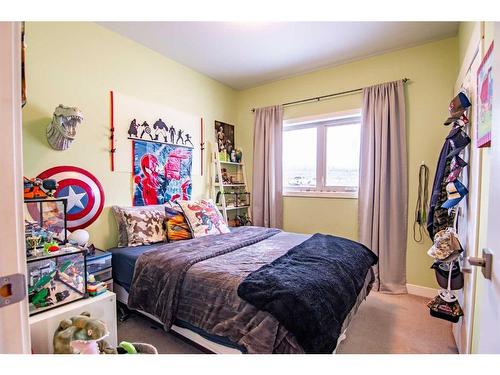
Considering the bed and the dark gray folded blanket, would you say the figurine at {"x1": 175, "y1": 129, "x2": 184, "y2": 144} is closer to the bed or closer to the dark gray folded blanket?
the bed

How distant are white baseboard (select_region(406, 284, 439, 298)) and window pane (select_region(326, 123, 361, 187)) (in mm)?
1271

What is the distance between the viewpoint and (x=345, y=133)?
3.14m

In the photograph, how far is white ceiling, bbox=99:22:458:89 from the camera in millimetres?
2279

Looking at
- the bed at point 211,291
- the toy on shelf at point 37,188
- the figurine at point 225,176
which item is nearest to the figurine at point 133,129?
the toy on shelf at point 37,188

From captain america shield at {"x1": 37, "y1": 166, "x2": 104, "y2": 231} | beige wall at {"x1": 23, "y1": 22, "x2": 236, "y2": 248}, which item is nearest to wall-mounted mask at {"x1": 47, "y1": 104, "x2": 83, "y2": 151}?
beige wall at {"x1": 23, "y1": 22, "x2": 236, "y2": 248}

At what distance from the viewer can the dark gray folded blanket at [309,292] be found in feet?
3.82

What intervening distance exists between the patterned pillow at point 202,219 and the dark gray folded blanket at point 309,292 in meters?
1.00

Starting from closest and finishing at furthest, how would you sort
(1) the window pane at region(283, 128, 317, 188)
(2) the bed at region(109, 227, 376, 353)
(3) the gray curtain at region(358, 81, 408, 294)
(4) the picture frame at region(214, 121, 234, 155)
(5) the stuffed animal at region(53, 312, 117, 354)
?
1. (5) the stuffed animal at region(53, 312, 117, 354)
2. (2) the bed at region(109, 227, 376, 353)
3. (3) the gray curtain at region(358, 81, 408, 294)
4. (1) the window pane at region(283, 128, 317, 188)
5. (4) the picture frame at region(214, 121, 234, 155)

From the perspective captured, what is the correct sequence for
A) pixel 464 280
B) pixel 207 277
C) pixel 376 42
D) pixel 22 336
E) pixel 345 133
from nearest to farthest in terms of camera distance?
1. pixel 22 336
2. pixel 207 277
3. pixel 464 280
4. pixel 376 42
5. pixel 345 133

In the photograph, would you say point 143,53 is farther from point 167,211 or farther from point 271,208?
Answer: point 271,208

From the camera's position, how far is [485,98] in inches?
46.6

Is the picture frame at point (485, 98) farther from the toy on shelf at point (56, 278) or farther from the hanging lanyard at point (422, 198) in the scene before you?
the toy on shelf at point (56, 278)

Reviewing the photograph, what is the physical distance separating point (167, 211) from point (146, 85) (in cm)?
142
